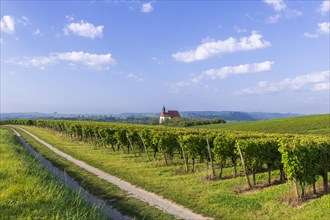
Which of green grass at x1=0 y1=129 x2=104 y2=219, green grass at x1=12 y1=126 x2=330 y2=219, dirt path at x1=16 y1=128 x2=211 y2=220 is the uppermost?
green grass at x1=0 y1=129 x2=104 y2=219

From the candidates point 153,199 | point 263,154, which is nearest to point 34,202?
point 153,199

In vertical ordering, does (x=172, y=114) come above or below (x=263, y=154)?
above

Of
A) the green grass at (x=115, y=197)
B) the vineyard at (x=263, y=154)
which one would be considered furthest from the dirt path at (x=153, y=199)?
the vineyard at (x=263, y=154)

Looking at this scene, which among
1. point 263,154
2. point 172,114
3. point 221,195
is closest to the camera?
point 221,195

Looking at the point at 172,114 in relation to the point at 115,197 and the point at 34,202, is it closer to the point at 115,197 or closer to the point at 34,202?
the point at 115,197

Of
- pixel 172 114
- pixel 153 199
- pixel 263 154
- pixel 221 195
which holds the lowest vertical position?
pixel 153 199

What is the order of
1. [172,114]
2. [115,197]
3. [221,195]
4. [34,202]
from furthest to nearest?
[172,114] → [115,197] → [221,195] → [34,202]

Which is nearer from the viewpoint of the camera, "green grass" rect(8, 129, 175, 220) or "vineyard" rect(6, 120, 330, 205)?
"green grass" rect(8, 129, 175, 220)

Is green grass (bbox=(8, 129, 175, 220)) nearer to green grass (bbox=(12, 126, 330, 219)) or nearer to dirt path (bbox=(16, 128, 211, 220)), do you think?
dirt path (bbox=(16, 128, 211, 220))

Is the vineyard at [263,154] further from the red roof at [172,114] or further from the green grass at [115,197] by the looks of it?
the red roof at [172,114]

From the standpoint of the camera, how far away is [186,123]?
8788 centimetres

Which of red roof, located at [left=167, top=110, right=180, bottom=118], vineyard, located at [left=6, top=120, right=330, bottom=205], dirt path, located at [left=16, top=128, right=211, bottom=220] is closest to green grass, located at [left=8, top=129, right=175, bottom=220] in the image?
dirt path, located at [left=16, top=128, right=211, bottom=220]

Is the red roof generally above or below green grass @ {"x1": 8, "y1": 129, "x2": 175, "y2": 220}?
above

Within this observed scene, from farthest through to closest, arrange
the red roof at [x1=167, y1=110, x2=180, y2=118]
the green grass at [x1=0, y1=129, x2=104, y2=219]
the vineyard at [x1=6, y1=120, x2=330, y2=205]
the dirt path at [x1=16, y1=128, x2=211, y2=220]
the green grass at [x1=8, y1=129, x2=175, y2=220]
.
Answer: the red roof at [x1=167, y1=110, x2=180, y2=118]
the vineyard at [x1=6, y1=120, x2=330, y2=205]
the green grass at [x1=8, y1=129, x2=175, y2=220]
the dirt path at [x1=16, y1=128, x2=211, y2=220]
the green grass at [x1=0, y1=129, x2=104, y2=219]
